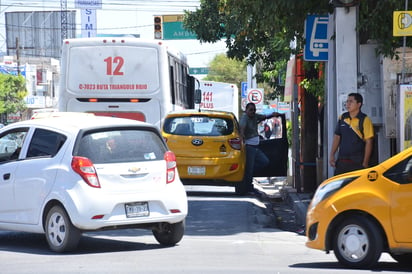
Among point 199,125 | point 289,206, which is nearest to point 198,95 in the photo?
point 199,125

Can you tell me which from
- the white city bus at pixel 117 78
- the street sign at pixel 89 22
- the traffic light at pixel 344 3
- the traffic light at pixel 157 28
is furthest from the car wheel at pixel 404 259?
the street sign at pixel 89 22

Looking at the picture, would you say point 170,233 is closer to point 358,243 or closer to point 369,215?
point 358,243

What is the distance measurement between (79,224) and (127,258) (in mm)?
707

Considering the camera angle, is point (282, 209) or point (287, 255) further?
point (282, 209)

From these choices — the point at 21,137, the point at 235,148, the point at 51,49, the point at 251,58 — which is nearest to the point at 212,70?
A: the point at 51,49

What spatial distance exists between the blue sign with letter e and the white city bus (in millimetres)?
6124

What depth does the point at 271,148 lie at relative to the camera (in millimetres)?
19953

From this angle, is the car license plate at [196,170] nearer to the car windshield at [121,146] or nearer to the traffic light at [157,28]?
the car windshield at [121,146]

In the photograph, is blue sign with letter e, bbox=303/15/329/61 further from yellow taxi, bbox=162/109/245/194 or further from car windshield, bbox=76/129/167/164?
car windshield, bbox=76/129/167/164

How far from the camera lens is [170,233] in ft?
36.9

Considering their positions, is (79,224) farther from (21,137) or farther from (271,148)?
(271,148)

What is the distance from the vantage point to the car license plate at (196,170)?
18.4 meters

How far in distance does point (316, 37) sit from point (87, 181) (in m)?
6.07

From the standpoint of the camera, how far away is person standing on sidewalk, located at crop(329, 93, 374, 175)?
12.0m
